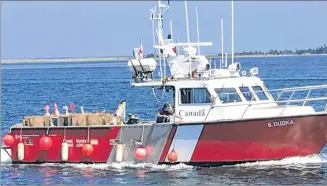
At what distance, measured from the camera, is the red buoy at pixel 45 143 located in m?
22.3

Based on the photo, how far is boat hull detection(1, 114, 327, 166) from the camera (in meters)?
20.7

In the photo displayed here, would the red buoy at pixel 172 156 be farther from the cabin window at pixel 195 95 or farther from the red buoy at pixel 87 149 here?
the red buoy at pixel 87 149

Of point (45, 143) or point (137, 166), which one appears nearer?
point (137, 166)

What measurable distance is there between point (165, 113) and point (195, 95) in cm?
97

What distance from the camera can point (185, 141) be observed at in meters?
21.1

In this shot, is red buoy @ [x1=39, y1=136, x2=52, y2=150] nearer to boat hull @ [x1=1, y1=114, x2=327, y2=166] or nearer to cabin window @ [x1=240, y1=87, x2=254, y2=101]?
boat hull @ [x1=1, y1=114, x2=327, y2=166]

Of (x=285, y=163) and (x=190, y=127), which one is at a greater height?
(x=190, y=127)

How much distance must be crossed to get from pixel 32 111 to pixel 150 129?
20940 mm

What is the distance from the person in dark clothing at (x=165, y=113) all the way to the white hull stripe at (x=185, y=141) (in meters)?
0.49

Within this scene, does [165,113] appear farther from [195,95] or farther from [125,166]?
[125,166]

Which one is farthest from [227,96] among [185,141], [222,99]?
[185,141]

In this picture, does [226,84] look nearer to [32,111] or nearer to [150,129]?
[150,129]

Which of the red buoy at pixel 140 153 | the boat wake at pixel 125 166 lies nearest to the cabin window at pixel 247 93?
the boat wake at pixel 125 166

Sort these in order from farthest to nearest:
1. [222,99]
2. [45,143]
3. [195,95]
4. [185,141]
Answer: [45,143], [195,95], [222,99], [185,141]
